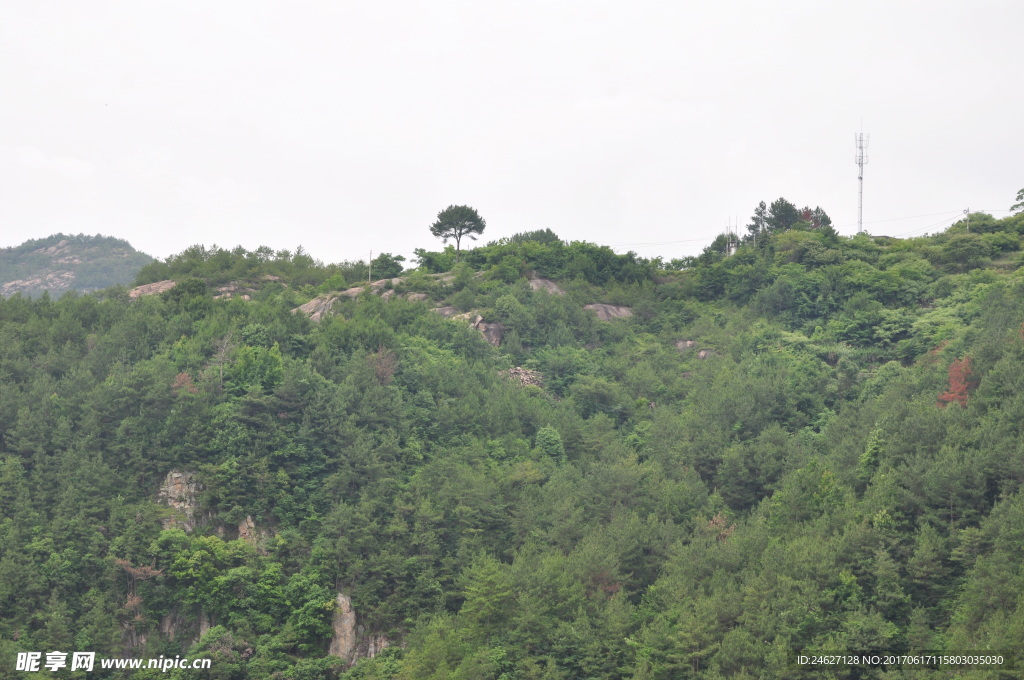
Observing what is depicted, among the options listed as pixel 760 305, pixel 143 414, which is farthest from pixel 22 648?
pixel 760 305

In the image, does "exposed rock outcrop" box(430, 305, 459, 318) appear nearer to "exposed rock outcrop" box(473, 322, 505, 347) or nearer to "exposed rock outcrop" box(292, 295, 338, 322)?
"exposed rock outcrop" box(473, 322, 505, 347)

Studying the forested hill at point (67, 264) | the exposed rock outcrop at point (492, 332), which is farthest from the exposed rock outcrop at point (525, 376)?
the forested hill at point (67, 264)

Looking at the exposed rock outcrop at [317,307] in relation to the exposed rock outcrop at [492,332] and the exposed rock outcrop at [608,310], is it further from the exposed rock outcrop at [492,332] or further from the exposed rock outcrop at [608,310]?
the exposed rock outcrop at [608,310]

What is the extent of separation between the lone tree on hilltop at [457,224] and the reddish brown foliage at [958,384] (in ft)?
113

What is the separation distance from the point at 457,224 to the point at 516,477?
26.6 meters

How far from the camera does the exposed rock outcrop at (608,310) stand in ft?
214

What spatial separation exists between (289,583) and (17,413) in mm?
15092

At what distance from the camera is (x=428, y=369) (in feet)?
177

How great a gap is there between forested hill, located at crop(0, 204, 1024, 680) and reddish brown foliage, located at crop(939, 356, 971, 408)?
5.1 inches

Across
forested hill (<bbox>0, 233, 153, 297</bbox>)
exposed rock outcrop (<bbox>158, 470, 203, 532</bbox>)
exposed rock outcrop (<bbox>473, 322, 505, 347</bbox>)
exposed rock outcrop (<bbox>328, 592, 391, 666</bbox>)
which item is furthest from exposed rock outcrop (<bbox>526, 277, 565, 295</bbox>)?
forested hill (<bbox>0, 233, 153, 297</bbox>)

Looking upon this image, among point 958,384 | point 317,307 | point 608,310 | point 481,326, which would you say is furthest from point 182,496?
point 958,384

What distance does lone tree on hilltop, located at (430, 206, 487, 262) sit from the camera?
70.3 metres

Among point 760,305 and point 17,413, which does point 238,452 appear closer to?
point 17,413

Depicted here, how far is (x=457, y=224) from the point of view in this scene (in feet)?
232
